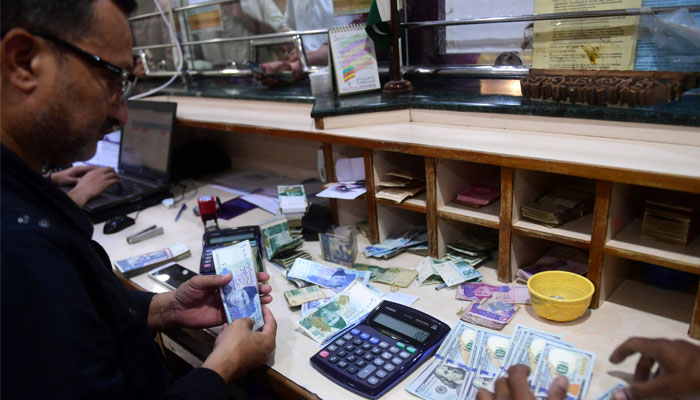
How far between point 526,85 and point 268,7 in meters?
1.53

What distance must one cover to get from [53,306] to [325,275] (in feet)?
2.54

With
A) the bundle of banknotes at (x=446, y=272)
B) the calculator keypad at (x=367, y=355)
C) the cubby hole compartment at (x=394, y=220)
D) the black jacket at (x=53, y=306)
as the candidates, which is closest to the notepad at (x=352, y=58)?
the cubby hole compartment at (x=394, y=220)

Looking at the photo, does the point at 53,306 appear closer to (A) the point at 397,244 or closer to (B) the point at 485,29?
(A) the point at 397,244

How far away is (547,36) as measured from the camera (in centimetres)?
146

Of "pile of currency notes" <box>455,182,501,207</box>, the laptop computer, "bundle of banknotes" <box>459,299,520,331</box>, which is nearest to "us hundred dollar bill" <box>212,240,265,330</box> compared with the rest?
"bundle of banknotes" <box>459,299,520,331</box>

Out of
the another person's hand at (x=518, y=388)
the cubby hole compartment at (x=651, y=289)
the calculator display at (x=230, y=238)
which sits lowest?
the cubby hole compartment at (x=651, y=289)

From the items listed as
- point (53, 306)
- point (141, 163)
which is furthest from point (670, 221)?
point (141, 163)

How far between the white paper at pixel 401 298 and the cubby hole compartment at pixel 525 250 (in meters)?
0.28

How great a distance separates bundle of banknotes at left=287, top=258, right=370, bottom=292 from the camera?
133cm

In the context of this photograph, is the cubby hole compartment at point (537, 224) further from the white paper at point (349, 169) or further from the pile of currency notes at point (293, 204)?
the pile of currency notes at point (293, 204)

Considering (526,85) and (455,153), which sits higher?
(526,85)

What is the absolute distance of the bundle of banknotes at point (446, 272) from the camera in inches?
50.5

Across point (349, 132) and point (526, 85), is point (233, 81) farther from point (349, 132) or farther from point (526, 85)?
point (526, 85)

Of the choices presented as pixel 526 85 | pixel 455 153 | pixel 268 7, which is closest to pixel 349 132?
pixel 455 153
